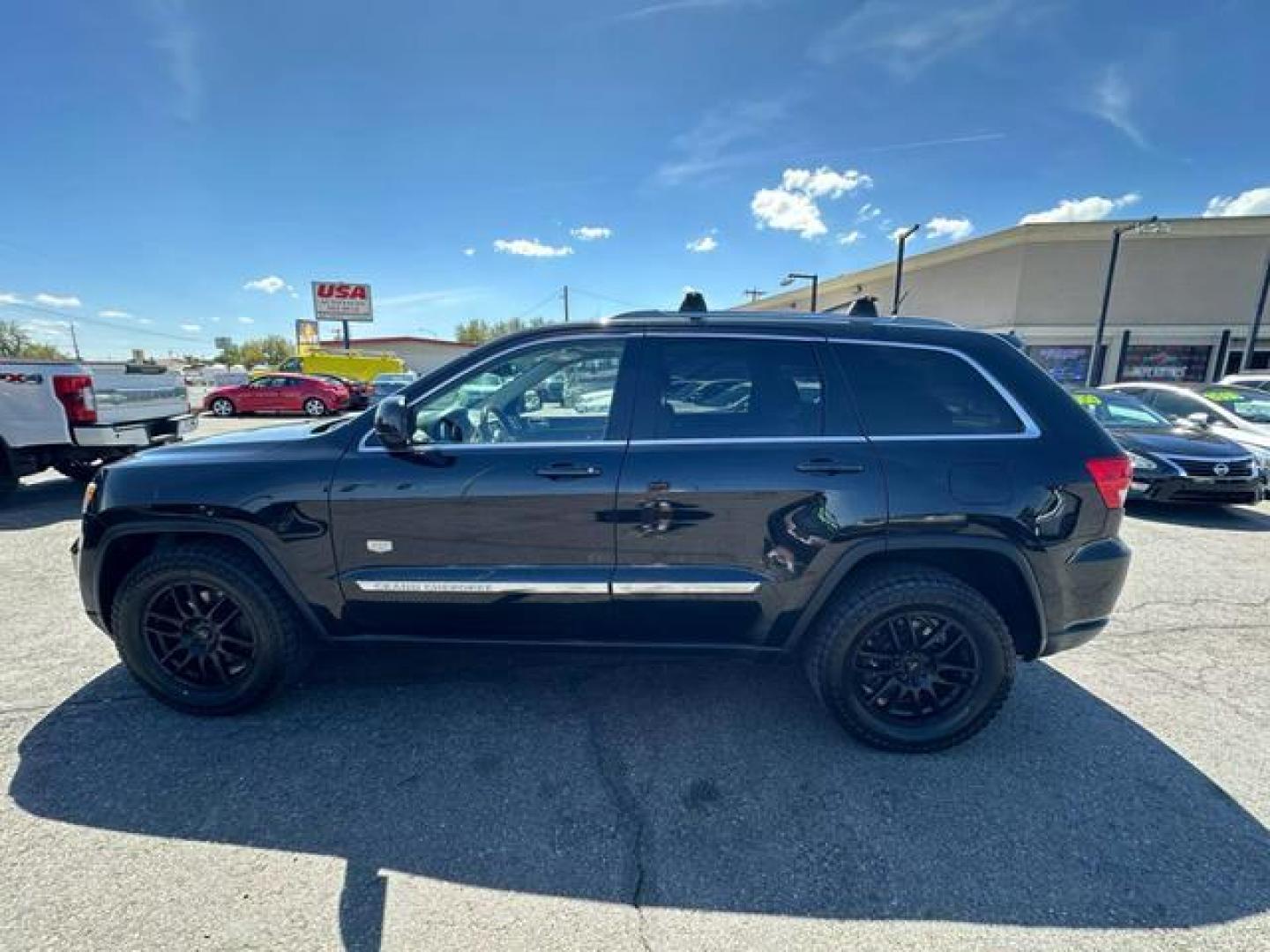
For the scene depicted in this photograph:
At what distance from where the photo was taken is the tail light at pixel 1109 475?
7.90 ft

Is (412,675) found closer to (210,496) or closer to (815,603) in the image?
(210,496)

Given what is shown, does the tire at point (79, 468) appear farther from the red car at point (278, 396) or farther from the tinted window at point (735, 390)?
the red car at point (278, 396)

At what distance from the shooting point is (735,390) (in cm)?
258

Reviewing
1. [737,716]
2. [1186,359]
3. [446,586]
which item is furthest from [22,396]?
[1186,359]

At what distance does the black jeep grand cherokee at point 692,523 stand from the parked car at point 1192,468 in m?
4.85

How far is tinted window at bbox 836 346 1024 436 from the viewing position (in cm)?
245

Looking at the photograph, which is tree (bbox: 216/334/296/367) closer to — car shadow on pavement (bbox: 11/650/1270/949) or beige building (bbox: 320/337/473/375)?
beige building (bbox: 320/337/473/375)

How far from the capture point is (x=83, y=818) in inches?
83.4

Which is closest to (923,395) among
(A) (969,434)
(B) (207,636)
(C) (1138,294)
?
(A) (969,434)

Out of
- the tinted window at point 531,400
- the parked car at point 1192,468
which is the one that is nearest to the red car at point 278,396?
the tinted window at point 531,400

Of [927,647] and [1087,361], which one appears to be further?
[1087,361]

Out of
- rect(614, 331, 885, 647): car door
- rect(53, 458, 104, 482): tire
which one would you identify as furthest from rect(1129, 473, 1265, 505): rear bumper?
rect(53, 458, 104, 482): tire

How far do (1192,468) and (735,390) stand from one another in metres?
6.78

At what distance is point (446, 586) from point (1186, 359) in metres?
36.0
